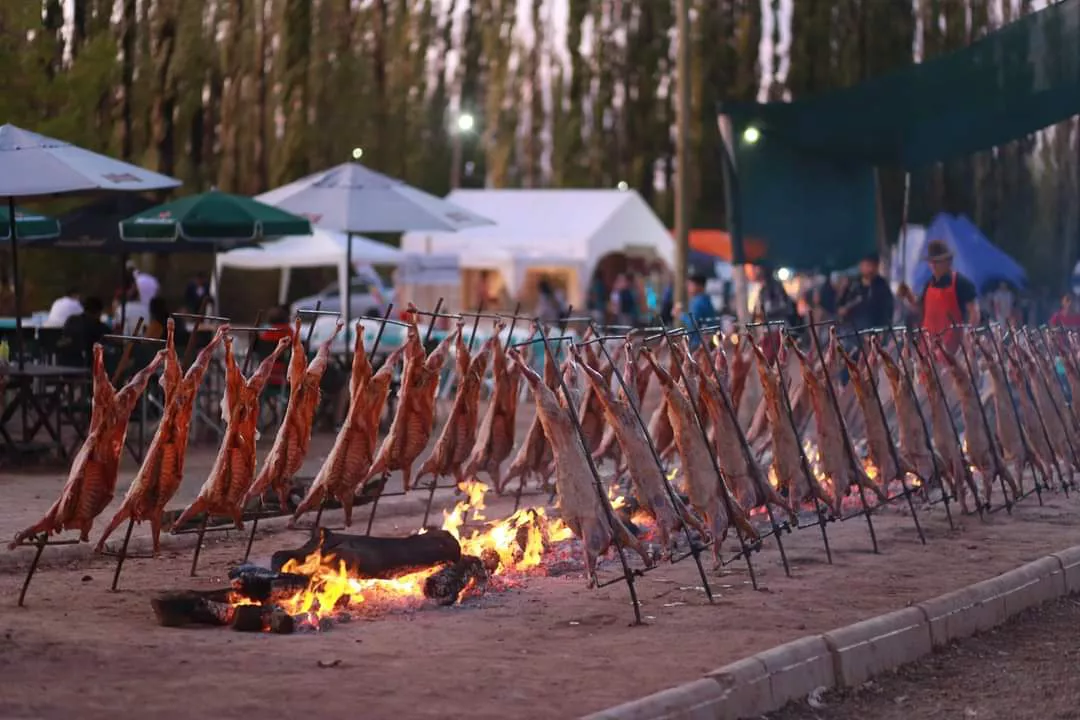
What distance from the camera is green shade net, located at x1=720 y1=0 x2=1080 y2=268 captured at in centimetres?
1881

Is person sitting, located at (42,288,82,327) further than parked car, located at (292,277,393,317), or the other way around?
parked car, located at (292,277,393,317)

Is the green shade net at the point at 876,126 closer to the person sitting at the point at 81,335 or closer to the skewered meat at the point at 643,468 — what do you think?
the person sitting at the point at 81,335

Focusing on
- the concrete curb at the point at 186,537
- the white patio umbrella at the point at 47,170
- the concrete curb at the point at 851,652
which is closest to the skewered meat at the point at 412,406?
the concrete curb at the point at 186,537

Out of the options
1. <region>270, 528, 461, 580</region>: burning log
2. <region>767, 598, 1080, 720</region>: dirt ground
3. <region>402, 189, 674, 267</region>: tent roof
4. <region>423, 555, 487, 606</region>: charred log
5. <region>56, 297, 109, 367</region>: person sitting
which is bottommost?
<region>767, 598, 1080, 720</region>: dirt ground

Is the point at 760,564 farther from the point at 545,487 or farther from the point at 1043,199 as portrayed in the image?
the point at 1043,199

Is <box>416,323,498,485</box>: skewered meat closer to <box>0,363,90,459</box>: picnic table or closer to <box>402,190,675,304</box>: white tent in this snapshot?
<box>0,363,90,459</box>: picnic table

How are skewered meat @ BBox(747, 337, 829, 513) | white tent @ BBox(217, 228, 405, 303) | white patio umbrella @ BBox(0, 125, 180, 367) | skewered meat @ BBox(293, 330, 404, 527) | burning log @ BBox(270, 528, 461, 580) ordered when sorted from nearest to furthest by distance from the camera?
burning log @ BBox(270, 528, 461, 580) → skewered meat @ BBox(293, 330, 404, 527) → skewered meat @ BBox(747, 337, 829, 513) → white patio umbrella @ BBox(0, 125, 180, 367) → white tent @ BBox(217, 228, 405, 303)

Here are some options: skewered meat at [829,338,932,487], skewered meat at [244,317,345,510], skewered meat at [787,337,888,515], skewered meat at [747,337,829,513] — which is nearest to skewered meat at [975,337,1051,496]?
skewered meat at [829,338,932,487]

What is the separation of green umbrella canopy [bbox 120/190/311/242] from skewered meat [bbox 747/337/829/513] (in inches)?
345

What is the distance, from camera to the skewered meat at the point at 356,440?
35.3ft

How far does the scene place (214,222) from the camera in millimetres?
19578

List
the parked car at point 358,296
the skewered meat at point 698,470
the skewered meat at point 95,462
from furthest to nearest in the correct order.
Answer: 1. the parked car at point 358,296
2. the skewered meat at point 698,470
3. the skewered meat at point 95,462

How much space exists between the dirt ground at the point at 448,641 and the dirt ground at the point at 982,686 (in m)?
0.27

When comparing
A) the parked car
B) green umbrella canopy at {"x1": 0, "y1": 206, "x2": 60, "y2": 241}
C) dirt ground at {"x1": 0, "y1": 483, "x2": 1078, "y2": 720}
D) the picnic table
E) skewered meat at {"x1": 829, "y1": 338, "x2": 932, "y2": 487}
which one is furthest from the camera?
the parked car
